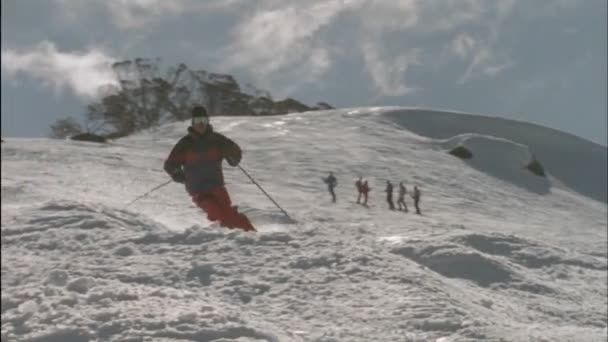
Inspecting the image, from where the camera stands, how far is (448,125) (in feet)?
150

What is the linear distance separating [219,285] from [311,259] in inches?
33.9

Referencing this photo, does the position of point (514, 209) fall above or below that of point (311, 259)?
below

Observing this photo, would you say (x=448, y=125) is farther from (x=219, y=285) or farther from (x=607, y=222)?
(x=219, y=285)

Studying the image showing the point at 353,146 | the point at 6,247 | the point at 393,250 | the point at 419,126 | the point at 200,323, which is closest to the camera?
the point at 200,323

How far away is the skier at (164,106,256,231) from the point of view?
8.78 m

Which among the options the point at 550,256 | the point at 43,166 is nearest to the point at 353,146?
the point at 43,166

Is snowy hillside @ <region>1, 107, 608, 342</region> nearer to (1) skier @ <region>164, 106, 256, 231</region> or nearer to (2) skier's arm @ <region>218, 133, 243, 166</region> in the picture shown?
(1) skier @ <region>164, 106, 256, 231</region>

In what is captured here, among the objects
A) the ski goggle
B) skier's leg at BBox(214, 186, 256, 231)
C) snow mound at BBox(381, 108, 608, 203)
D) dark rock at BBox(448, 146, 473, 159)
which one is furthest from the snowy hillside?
snow mound at BBox(381, 108, 608, 203)

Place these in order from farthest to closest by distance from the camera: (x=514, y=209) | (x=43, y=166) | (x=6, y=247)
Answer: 1. (x=514, y=209)
2. (x=43, y=166)
3. (x=6, y=247)

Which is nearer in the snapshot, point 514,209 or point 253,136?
point 514,209

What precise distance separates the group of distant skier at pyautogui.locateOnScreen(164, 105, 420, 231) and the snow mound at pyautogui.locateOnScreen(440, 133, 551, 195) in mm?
28847

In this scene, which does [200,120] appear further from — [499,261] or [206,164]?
[499,261]

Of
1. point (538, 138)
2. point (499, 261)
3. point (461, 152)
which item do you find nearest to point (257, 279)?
point (499, 261)

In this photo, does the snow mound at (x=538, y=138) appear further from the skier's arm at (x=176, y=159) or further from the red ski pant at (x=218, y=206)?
the skier's arm at (x=176, y=159)
